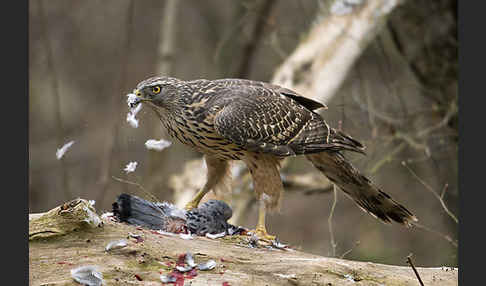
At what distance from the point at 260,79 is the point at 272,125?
5.84 meters

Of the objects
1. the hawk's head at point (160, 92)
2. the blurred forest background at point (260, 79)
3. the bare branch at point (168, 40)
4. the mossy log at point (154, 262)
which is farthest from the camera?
the bare branch at point (168, 40)

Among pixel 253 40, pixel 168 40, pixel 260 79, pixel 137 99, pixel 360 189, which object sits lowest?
pixel 260 79

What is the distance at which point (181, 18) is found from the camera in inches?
502

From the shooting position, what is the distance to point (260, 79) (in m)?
10.9

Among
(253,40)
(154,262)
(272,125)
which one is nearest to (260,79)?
(253,40)

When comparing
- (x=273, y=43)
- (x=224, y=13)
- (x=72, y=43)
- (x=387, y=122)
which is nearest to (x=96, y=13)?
(x=72, y=43)

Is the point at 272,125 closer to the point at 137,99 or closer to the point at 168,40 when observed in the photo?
the point at 137,99

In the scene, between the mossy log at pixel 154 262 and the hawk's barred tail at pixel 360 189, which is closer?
the mossy log at pixel 154 262

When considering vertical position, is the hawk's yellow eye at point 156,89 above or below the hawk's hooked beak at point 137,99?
above

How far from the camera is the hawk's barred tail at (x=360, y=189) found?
5340mm

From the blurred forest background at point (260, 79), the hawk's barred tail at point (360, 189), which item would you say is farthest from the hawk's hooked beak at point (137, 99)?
the hawk's barred tail at point (360, 189)

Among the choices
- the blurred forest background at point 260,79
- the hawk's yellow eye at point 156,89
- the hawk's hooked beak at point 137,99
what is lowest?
the blurred forest background at point 260,79

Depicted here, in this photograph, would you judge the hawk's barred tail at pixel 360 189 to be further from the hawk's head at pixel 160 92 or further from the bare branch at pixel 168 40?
the bare branch at pixel 168 40

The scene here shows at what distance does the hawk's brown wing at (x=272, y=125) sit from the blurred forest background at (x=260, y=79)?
36.9 inches
